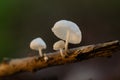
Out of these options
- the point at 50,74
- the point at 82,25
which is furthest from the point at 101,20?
the point at 50,74

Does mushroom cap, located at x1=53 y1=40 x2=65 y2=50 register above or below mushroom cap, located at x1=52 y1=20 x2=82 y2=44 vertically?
below

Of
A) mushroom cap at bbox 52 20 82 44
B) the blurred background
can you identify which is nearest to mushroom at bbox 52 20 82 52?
mushroom cap at bbox 52 20 82 44

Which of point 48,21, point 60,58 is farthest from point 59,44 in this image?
point 48,21

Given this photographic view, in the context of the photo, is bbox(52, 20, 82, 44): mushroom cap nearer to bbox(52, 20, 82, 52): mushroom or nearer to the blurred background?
bbox(52, 20, 82, 52): mushroom

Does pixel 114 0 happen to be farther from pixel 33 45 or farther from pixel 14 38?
pixel 33 45

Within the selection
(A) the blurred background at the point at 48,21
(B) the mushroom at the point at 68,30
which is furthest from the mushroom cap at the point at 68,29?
(A) the blurred background at the point at 48,21

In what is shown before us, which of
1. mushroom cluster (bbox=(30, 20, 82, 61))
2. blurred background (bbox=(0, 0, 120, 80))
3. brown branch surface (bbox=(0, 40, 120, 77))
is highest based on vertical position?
blurred background (bbox=(0, 0, 120, 80))
